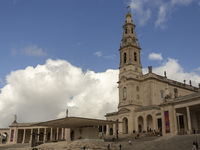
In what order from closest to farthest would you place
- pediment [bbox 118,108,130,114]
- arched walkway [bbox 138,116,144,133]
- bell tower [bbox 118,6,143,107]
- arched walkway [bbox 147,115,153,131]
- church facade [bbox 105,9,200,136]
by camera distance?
church facade [bbox 105,9,200,136] → arched walkway [bbox 147,115,153,131] → arched walkway [bbox 138,116,144,133] → pediment [bbox 118,108,130,114] → bell tower [bbox 118,6,143,107]

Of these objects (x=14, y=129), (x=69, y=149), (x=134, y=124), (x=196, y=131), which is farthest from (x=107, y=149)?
(x=14, y=129)

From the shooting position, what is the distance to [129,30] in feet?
227

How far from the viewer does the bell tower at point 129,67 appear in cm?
6181

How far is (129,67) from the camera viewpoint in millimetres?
64000

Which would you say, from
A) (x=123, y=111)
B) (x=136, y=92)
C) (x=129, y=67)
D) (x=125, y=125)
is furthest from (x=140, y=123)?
(x=129, y=67)

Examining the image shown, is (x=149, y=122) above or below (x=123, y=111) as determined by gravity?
below

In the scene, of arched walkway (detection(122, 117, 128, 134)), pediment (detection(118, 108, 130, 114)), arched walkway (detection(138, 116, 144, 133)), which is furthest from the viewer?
arched walkway (detection(122, 117, 128, 134))

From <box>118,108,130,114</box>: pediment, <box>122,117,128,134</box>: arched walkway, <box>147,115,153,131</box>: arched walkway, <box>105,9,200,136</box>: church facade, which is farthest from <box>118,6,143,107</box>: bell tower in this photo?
<box>147,115,153,131</box>: arched walkway

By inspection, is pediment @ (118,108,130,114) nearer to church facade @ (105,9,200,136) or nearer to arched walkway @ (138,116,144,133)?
church facade @ (105,9,200,136)

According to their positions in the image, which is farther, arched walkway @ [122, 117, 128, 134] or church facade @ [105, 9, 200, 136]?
arched walkway @ [122, 117, 128, 134]

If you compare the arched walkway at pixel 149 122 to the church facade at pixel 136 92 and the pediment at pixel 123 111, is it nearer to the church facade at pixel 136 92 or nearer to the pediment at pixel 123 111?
the church facade at pixel 136 92

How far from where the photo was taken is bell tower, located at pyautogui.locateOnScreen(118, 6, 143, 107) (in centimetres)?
6181

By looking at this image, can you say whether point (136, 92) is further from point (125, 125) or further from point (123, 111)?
point (125, 125)

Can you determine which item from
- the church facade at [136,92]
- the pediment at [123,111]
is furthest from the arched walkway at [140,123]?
the pediment at [123,111]
